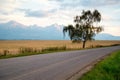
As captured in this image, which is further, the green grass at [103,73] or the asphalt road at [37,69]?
the green grass at [103,73]

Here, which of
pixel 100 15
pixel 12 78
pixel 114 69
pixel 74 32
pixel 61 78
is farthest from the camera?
pixel 100 15

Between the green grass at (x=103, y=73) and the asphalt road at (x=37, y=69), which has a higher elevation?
the asphalt road at (x=37, y=69)

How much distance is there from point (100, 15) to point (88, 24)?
463 cm

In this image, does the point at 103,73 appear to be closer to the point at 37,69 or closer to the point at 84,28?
the point at 37,69

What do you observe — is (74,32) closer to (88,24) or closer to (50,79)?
(88,24)

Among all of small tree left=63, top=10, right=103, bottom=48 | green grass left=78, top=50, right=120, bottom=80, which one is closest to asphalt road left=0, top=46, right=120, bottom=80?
green grass left=78, top=50, right=120, bottom=80

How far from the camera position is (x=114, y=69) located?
17.9m

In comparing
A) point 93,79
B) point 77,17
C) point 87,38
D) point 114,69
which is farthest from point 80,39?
point 93,79

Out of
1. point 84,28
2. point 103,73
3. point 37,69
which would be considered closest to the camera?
point 37,69

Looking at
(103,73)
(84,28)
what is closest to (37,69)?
(103,73)

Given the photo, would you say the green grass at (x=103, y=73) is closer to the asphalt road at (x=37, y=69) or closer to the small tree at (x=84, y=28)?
the asphalt road at (x=37, y=69)

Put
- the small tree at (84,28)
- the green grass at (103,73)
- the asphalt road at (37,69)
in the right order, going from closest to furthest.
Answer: the asphalt road at (37,69) → the green grass at (103,73) → the small tree at (84,28)

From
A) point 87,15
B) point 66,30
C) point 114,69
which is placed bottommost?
point 114,69

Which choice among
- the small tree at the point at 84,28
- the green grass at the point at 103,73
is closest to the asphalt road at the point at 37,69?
the green grass at the point at 103,73
